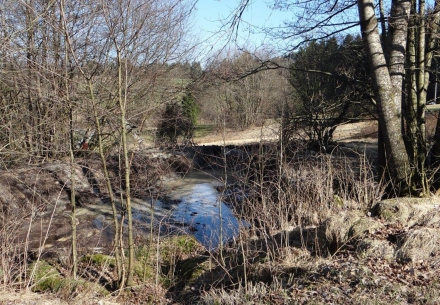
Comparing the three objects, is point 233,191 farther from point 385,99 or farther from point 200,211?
point 200,211

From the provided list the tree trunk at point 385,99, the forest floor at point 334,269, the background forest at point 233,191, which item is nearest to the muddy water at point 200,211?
the background forest at point 233,191

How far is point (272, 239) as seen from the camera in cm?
570

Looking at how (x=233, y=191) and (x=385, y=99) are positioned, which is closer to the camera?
(x=385, y=99)

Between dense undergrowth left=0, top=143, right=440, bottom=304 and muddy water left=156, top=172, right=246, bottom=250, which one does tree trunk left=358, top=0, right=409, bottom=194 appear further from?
muddy water left=156, top=172, right=246, bottom=250

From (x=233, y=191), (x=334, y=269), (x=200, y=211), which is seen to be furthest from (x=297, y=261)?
(x=200, y=211)

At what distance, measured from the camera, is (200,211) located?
11227mm

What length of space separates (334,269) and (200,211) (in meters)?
6.91

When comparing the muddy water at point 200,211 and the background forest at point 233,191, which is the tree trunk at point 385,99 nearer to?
the background forest at point 233,191

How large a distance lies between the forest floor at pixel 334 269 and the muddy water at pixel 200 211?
125 cm

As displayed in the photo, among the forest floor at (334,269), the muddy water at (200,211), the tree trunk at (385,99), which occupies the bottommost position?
the muddy water at (200,211)

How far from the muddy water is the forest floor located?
1248 millimetres

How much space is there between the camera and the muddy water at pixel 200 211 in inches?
328

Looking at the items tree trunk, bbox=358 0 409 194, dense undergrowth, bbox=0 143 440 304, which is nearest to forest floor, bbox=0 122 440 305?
dense undergrowth, bbox=0 143 440 304

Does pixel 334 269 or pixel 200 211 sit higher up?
pixel 334 269
